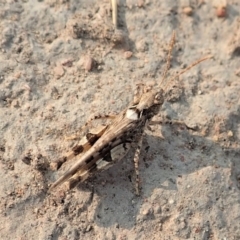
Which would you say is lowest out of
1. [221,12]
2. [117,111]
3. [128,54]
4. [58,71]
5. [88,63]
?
[221,12]

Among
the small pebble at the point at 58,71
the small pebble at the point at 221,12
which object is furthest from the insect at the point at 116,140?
the small pebble at the point at 221,12

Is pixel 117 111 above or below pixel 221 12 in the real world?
above

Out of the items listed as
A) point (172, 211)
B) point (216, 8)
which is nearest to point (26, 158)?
point (172, 211)

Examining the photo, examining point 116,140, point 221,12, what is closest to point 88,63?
point 116,140

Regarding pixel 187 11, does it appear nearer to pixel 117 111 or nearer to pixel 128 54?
pixel 128 54

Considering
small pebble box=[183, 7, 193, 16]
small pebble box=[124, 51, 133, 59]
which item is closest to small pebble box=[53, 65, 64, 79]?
small pebble box=[124, 51, 133, 59]

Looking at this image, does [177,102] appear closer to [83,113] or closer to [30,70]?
[83,113]
